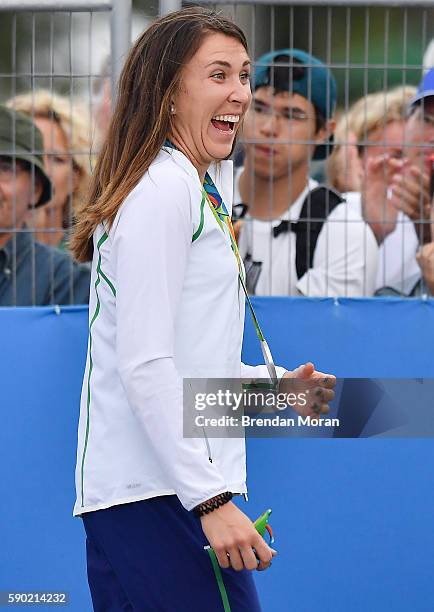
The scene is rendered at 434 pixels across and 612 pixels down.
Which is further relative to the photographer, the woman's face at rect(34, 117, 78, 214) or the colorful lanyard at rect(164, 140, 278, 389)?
the woman's face at rect(34, 117, 78, 214)

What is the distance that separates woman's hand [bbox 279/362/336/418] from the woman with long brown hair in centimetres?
9

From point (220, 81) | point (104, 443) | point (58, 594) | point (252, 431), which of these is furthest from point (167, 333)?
point (58, 594)

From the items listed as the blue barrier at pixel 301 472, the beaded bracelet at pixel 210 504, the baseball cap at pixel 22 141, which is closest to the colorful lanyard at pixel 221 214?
the beaded bracelet at pixel 210 504

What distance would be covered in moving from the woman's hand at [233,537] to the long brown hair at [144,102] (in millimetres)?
659

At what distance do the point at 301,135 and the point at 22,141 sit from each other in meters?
0.98

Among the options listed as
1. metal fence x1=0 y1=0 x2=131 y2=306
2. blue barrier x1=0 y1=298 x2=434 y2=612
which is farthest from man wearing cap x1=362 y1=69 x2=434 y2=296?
metal fence x1=0 y1=0 x2=131 y2=306

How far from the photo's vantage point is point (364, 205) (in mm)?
4605

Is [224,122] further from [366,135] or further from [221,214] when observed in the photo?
[366,135]

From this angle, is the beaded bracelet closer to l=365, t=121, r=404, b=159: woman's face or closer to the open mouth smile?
the open mouth smile

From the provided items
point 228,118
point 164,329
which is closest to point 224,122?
point 228,118

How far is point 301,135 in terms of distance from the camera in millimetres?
4590

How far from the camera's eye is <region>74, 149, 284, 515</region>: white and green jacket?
257cm

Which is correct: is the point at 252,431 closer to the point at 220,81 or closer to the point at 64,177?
the point at 64,177

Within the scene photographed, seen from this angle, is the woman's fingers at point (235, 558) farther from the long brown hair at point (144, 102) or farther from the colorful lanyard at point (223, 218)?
the long brown hair at point (144, 102)
